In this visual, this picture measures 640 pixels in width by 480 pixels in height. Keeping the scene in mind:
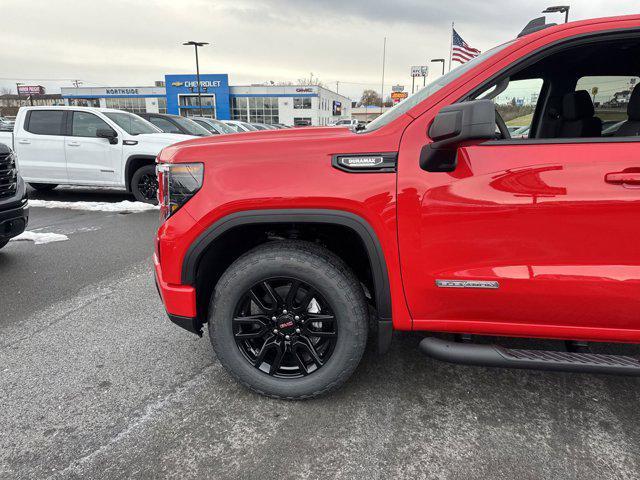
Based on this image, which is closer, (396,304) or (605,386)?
(396,304)

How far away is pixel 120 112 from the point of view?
28.8 feet

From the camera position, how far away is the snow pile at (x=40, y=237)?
5766 mm

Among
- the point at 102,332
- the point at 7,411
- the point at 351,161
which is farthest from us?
the point at 102,332

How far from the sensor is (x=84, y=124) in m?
8.35

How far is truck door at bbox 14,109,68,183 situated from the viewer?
842 centimetres


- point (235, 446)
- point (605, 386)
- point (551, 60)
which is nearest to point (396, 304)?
point (235, 446)

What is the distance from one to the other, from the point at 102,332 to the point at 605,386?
3427 mm

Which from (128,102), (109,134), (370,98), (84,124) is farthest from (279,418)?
(370,98)

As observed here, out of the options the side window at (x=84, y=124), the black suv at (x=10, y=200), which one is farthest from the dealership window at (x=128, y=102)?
the black suv at (x=10, y=200)

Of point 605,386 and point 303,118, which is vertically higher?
point 303,118

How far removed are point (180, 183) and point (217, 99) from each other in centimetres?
6501

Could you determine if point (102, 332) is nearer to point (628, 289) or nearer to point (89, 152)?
point (628, 289)

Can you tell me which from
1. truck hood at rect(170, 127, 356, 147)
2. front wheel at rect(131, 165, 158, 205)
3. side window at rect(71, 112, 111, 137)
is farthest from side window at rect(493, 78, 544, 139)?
side window at rect(71, 112, 111, 137)

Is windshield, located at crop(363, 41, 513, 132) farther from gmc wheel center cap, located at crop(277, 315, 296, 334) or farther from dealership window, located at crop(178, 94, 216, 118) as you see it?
dealership window, located at crop(178, 94, 216, 118)
